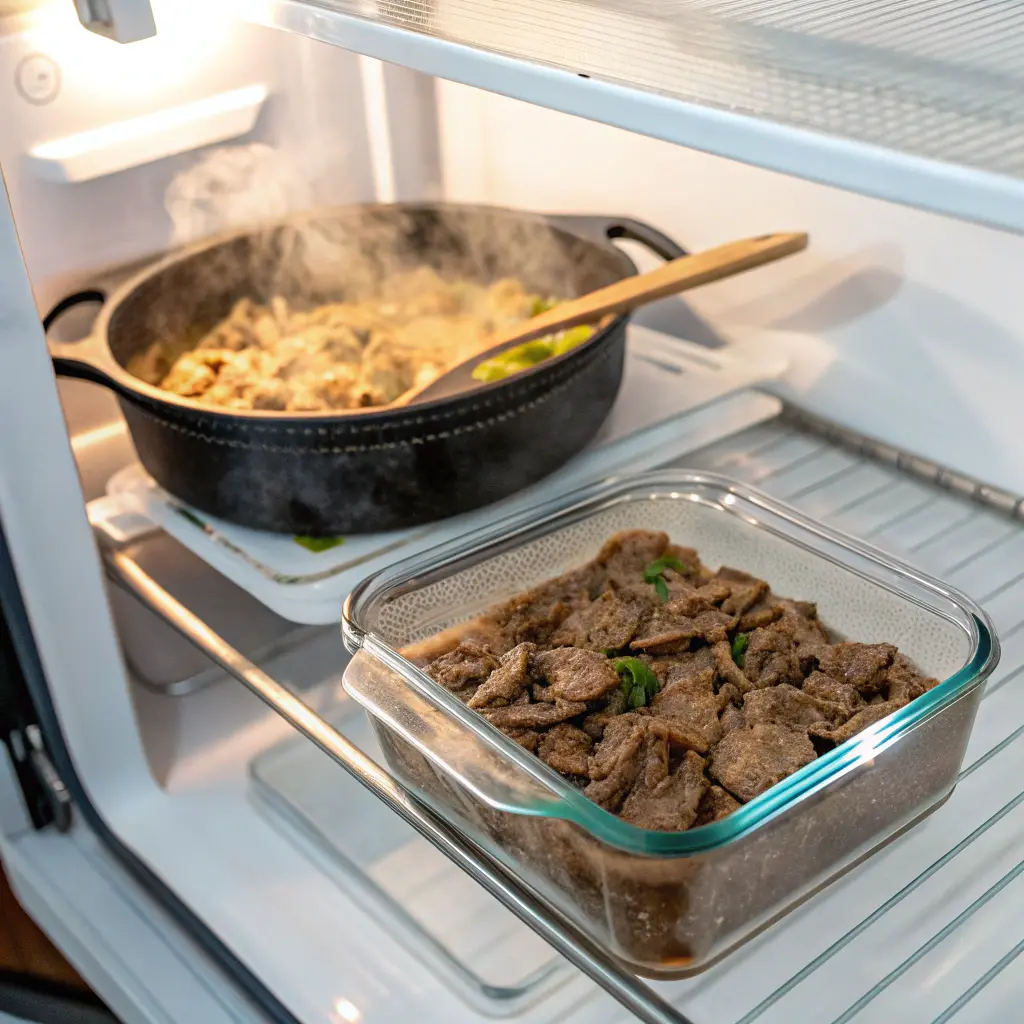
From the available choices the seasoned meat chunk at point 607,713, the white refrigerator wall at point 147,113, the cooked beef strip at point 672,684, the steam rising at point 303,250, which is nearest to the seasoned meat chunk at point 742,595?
the cooked beef strip at point 672,684

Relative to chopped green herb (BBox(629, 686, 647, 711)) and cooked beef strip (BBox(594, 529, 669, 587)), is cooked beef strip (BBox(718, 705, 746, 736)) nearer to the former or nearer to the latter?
chopped green herb (BBox(629, 686, 647, 711))

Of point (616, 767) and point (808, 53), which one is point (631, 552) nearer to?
point (616, 767)

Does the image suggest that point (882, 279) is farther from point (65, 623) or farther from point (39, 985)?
point (39, 985)

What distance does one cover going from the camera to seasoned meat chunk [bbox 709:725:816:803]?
21.5 inches

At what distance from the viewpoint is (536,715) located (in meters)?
0.60

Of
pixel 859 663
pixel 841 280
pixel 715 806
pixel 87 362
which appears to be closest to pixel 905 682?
pixel 859 663

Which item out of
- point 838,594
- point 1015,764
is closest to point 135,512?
point 838,594

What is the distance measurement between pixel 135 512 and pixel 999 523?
2.17 ft

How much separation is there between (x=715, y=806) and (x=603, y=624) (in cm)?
15

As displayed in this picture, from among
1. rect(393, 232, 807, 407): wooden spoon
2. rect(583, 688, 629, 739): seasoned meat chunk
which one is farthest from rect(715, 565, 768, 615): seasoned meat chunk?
rect(393, 232, 807, 407): wooden spoon

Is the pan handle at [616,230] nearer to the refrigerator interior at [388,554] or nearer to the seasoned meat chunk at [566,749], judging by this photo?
the refrigerator interior at [388,554]

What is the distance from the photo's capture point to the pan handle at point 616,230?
964 millimetres

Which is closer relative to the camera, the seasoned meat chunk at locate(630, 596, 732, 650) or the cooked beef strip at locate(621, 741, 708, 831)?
the cooked beef strip at locate(621, 741, 708, 831)

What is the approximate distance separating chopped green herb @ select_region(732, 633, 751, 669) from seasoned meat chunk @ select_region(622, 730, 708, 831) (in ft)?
0.33
